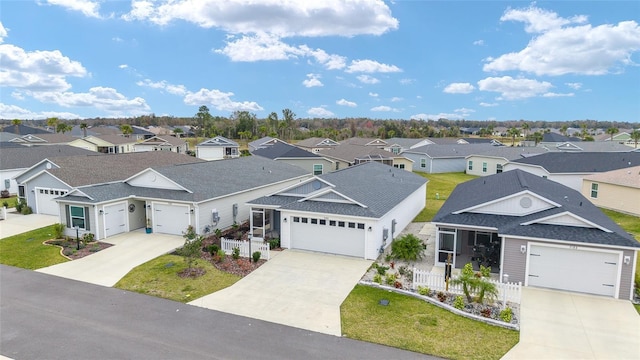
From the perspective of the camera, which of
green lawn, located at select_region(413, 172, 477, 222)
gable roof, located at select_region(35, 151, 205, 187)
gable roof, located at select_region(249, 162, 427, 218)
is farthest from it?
green lawn, located at select_region(413, 172, 477, 222)

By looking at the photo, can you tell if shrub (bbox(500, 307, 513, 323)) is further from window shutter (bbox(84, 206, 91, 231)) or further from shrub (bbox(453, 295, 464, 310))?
window shutter (bbox(84, 206, 91, 231))

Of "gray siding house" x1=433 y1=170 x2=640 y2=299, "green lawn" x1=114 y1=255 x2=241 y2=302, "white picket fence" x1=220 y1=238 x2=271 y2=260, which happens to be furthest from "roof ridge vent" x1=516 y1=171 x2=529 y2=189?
"green lawn" x1=114 y1=255 x2=241 y2=302

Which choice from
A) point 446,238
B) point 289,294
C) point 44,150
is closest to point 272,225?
point 289,294

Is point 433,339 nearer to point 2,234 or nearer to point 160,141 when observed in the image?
point 2,234

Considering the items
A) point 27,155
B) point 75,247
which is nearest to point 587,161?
point 75,247

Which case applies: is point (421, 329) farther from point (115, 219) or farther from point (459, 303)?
point (115, 219)
